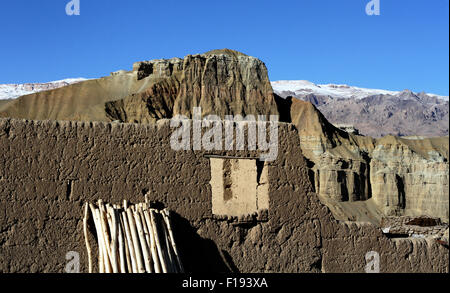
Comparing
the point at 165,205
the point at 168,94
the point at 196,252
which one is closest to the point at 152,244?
the point at 165,205

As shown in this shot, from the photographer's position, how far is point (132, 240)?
28.6 feet

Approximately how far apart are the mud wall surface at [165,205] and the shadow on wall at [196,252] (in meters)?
0.01

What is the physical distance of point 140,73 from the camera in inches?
2655

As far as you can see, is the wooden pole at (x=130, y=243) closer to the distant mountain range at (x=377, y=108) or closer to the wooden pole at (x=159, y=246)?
the wooden pole at (x=159, y=246)

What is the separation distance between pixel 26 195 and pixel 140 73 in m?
59.1

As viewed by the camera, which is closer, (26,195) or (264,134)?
(26,195)

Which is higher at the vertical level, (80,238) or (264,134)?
(264,134)

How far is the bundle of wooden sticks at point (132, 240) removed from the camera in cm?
Result: 854

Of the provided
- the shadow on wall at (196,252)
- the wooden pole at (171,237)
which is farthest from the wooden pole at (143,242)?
the shadow on wall at (196,252)

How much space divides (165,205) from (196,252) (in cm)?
81

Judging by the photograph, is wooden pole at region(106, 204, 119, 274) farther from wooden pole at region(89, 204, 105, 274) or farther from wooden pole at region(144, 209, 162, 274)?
wooden pole at region(144, 209, 162, 274)
